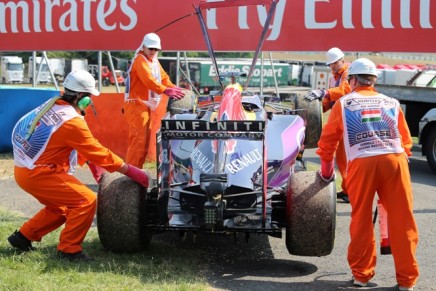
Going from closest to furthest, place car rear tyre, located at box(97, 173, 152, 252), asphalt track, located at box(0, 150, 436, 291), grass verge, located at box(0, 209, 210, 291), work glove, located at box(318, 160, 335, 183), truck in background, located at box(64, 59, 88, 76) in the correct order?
grass verge, located at box(0, 209, 210, 291) < asphalt track, located at box(0, 150, 436, 291) < work glove, located at box(318, 160, 335, 183) < car rear tyre, located at box(97, 173, 152, 252) < truck in background, located at box(64, 59, 88, 76)

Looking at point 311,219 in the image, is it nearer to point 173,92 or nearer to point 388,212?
point 388,212

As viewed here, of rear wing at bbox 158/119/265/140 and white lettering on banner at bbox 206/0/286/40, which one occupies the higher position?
white lettering on banner at bbox 206/0/286/40

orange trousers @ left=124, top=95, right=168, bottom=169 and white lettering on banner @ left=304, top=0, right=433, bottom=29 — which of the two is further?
white lettering on banner @ left=304, top=0, right=433, bottom=29

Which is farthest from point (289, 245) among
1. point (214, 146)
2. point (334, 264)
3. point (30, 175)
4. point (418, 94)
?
point (418, 94)

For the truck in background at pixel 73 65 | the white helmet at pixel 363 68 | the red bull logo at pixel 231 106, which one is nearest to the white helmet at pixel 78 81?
the red bull logo at pixel 231 106

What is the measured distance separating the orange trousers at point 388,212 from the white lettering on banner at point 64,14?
8.28m

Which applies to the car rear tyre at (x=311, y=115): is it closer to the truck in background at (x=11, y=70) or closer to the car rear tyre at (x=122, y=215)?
the car rear tyre at (x=122, y=215)

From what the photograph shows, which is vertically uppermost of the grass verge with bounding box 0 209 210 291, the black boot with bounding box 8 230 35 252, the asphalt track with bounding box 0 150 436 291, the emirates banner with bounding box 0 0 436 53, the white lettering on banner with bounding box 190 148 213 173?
the emirates banner with bounding box 0 0 436 53

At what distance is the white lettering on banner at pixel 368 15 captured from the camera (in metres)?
10.8

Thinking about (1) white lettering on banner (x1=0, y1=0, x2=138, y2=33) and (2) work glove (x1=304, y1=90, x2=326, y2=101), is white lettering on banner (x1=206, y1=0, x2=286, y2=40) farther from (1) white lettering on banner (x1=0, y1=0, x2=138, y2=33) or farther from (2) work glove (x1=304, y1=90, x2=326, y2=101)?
(2) work glove (x1=304, y1=90, x2=326, y2=101)

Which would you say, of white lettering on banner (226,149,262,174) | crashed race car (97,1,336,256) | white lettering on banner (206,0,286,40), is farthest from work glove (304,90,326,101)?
white lettering on banner (206,0,286,40)

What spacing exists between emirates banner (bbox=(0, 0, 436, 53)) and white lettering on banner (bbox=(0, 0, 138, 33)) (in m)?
0.02

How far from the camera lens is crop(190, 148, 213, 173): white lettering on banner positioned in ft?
21.1

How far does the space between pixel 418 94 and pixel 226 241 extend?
696cm
